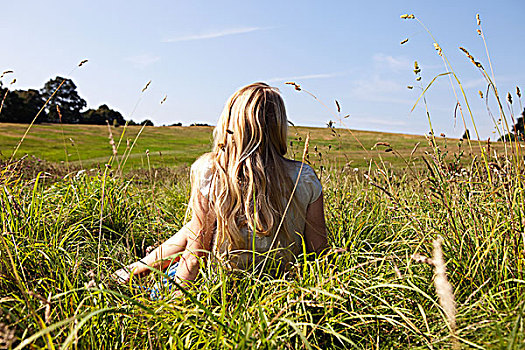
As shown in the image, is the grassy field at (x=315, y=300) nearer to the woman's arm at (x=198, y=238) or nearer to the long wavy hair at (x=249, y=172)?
the woman's arm at (x=198, y=238)

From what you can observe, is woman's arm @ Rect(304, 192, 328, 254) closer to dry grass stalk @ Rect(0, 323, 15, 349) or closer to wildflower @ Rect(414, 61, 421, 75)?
wildflower @ Rect(414, 61, 421, 75)

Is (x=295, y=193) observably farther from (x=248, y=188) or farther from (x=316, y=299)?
(x=316, y=299)

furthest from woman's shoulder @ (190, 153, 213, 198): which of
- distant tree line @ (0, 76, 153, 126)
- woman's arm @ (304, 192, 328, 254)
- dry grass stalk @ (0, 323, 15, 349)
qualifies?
distant tree line @ (0, 76, 153, 126)

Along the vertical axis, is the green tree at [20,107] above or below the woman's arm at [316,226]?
above

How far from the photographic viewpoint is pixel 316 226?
106 inches

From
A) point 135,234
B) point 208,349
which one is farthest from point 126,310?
point 135,234

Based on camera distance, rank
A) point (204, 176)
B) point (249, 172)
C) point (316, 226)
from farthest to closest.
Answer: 1. point (316, 226)
2. point (204, 176)
3. point (249, 172)

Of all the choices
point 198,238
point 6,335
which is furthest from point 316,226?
point 6,335

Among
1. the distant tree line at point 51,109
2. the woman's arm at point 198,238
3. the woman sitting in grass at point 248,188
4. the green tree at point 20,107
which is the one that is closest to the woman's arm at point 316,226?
the woman sitting in grass at point 248,188

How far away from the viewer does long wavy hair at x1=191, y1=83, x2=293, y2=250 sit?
8.13 ft

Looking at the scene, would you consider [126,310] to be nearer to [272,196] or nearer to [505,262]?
[272,196]

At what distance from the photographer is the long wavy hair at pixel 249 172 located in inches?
97.5

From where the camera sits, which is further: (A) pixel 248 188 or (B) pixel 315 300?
(A) pixel 248 188

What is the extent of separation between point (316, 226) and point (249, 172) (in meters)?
0.60
